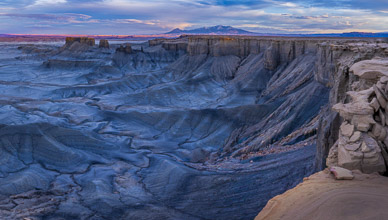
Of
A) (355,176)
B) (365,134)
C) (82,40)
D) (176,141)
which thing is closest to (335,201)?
(355,176)

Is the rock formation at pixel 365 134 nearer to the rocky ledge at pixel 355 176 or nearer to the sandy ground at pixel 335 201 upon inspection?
the rocky ledge at pixel 355 176

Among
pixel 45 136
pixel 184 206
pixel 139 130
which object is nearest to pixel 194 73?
pixel 139 130

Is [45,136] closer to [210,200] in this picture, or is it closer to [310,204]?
[210,200]

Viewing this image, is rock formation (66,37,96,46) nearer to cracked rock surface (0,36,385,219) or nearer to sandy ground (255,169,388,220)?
cracked rock surface (0,36,385,219)

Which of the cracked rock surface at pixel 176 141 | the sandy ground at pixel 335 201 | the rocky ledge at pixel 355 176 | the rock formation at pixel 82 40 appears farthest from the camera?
the rock formation at pixel 82 40

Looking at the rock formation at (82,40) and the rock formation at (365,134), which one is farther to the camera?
the rock formation at (82,40)

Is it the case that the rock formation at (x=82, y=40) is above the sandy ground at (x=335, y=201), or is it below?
above

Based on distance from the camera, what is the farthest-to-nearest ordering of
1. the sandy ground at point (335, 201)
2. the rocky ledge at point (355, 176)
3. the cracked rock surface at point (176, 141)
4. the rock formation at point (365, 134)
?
the cracked rock surface at point (176, 141) < the rock formation at point (365, 134) < the rocky ledge at point (355, 176) < the sandy ground at point (335, 201)

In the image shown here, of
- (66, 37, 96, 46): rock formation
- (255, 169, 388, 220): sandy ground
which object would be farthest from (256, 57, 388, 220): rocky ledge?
(66, 37, 96, 46): rock formation

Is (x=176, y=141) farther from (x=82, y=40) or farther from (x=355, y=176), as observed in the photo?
(x=82, y=40)

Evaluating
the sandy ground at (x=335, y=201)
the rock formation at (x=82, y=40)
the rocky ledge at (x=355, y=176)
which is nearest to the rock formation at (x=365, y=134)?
the rocky ledge at (x=355, y=176)
